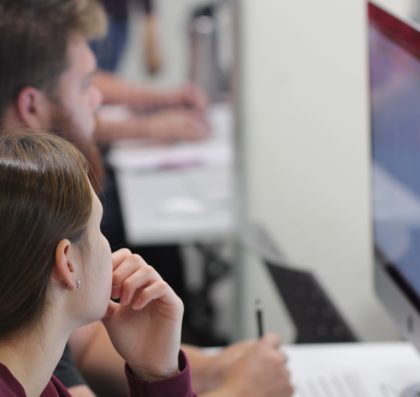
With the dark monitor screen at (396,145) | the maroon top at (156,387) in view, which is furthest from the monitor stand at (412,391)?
the maroon top at (156,387)

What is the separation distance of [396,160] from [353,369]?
1.17ft

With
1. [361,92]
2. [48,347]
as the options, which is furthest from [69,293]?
[361,92]

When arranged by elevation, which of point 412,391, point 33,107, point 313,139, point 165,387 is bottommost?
point 412,391

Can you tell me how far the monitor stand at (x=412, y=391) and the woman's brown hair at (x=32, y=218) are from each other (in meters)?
0.71

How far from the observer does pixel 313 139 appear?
2.41 meters

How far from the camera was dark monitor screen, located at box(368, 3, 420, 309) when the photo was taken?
4.25ft

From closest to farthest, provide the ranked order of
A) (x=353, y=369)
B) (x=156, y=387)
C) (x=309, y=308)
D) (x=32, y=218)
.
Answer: (x=32, y=218)
(x=156, y=387)
(x=353, y=369)
(x=309, y=308)

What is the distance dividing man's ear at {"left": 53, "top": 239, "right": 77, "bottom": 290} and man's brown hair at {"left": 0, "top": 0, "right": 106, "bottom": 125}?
1.96 feet

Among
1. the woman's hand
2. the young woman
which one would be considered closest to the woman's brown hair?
the young woman

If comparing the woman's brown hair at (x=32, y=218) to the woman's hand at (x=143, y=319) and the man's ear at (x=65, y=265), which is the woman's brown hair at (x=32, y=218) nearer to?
the man's ear at (x=65, y=265)

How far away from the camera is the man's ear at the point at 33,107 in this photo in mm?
1413

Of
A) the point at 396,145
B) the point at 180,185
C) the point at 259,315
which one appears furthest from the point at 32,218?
the point at 180,185

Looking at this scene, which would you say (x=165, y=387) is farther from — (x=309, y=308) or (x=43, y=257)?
(x=309, y=308)

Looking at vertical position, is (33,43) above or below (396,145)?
above
